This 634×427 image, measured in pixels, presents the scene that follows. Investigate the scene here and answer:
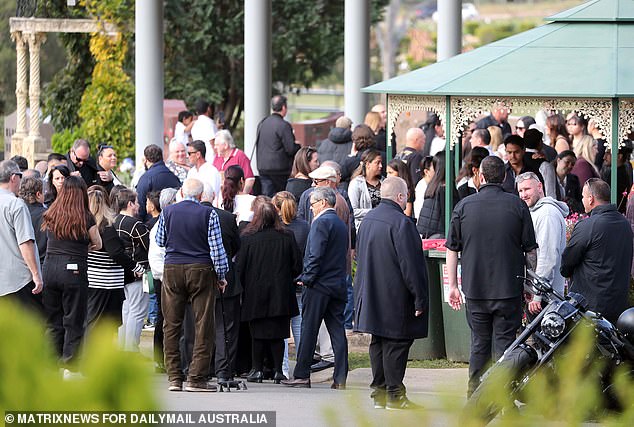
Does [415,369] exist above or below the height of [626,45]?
below

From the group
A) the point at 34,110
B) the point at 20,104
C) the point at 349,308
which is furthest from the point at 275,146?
the point at 20,104

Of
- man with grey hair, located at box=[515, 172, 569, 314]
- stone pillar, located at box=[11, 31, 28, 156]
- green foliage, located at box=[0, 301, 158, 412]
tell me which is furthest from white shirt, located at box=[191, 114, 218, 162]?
green foliage, located at box=[0, 301, 158, 412]

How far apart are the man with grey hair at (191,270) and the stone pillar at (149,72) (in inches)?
340

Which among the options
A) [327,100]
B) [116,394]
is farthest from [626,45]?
[327,100]

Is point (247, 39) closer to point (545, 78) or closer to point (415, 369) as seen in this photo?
point (545, 78)

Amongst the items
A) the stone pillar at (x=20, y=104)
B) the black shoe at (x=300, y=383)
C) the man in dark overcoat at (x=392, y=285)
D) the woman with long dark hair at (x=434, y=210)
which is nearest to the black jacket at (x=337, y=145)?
the woman with long dark hair at (x=434, y=210)

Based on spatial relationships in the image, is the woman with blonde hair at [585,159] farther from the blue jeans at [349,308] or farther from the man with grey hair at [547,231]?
the man with grey hair at [547,231]

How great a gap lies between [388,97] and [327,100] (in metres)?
75.3

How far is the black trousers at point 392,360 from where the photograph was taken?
31.4 feet

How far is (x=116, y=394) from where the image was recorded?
2279 mm

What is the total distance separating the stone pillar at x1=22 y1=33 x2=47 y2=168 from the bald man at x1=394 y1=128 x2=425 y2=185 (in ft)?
37.6

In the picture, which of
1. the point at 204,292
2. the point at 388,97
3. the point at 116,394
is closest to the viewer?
the point at 116,394

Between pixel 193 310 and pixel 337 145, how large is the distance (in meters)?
5.56

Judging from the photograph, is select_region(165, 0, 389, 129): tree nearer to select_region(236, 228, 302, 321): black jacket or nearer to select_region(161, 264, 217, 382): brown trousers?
select_region(236, 228, 302, 321): black jacket
